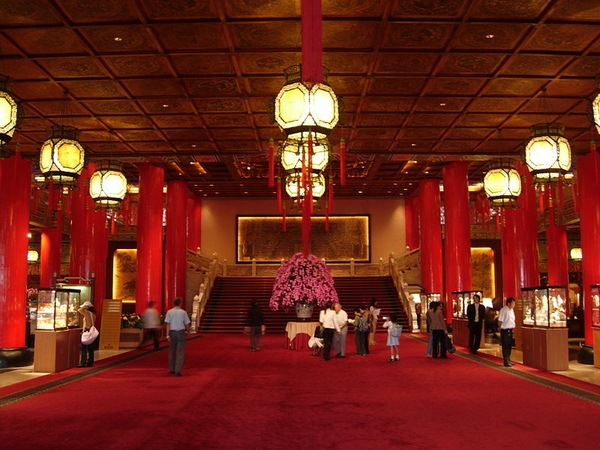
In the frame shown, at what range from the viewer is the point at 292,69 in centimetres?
698

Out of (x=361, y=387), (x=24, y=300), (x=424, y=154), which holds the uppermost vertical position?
(x=424, y=154)

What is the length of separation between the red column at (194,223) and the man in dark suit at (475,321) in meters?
16.3

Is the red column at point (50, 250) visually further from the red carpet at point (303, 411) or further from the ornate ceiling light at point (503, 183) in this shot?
the ornate ceiling light at point (503, 183)

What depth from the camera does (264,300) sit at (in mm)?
21781

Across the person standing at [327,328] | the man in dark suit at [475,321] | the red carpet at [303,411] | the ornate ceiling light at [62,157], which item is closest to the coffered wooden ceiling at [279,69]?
the ornate ceiling light at [62,157]

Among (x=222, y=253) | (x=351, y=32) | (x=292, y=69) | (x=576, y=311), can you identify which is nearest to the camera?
(x=292, y=69)

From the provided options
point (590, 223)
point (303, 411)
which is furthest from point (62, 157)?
point (590, 223)

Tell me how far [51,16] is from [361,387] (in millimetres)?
6195

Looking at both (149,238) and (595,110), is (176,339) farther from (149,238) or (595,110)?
(149,238)

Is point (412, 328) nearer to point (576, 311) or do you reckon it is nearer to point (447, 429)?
point (576, 311)

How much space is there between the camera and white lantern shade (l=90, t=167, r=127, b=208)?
446 inches

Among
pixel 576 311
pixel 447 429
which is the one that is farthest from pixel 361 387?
pixel 576 311

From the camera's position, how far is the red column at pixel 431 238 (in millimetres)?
19891

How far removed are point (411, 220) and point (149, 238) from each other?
13734 millimetres
